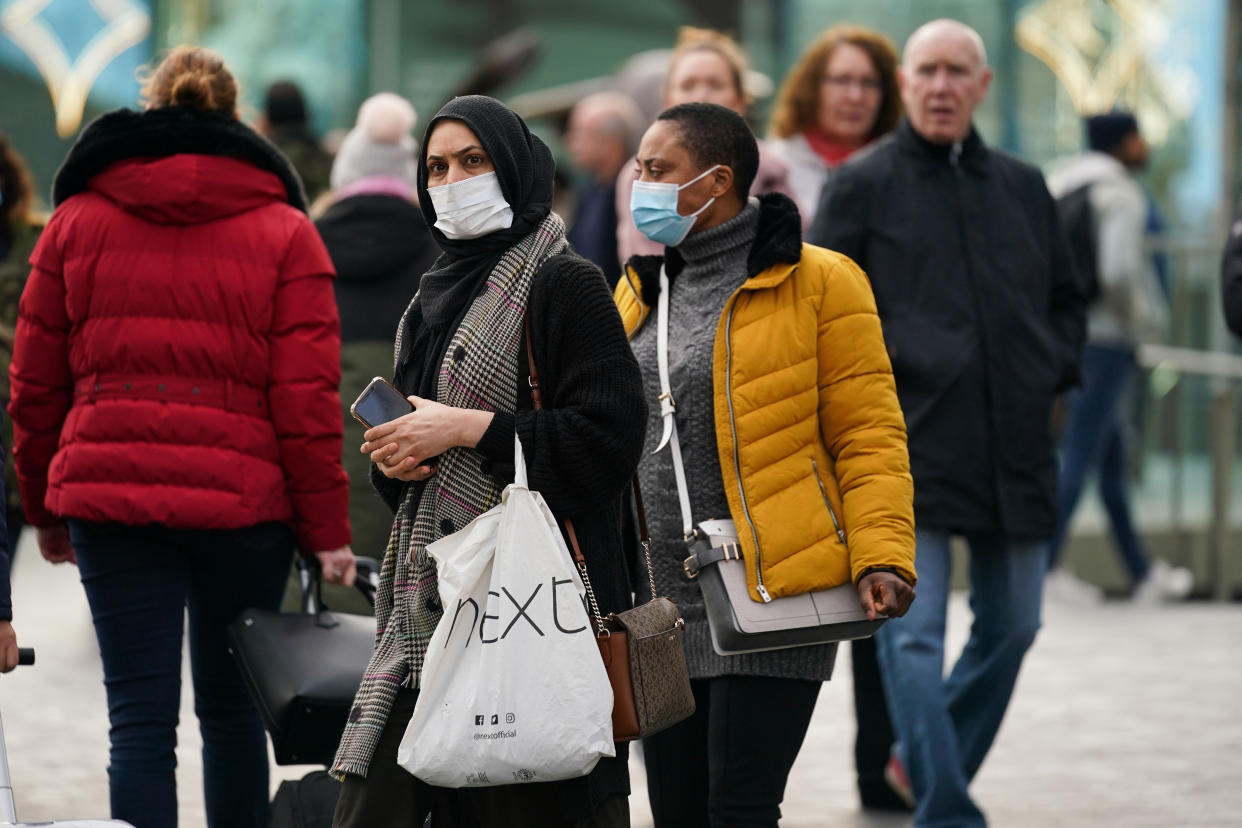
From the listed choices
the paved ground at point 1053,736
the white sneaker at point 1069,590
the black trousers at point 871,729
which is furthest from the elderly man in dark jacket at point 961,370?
the white sneaker at point 1069,590

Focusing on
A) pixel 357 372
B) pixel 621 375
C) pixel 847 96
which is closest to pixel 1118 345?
pixel 847 96

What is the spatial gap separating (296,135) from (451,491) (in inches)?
195

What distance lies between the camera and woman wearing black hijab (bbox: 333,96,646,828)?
11.7 feet

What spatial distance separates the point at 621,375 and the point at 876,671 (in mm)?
2816

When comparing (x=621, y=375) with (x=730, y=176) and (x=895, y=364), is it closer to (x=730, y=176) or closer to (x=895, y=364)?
(x=730, y=176)

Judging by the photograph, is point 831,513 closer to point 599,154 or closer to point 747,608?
point 747,608

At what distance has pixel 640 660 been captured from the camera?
140 inches

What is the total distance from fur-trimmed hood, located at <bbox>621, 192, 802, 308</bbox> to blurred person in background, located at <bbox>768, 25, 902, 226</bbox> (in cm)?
265

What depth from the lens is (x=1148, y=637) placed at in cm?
963

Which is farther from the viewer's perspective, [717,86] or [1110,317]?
[1110,317]

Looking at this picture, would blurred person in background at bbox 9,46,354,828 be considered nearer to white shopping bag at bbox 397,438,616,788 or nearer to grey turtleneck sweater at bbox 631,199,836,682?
grey turtleneck sweater at bbox 631,199,836,682

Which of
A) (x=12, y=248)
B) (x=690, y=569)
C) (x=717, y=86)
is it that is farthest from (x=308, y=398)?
(x=717, y=86)

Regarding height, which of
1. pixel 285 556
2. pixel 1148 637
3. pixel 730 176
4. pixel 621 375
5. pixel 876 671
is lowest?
pixel 1148 637

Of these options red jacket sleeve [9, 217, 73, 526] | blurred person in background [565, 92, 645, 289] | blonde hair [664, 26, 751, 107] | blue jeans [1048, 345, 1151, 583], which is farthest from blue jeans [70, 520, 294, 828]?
blue jeans [1048, 345, 1151, 583]
